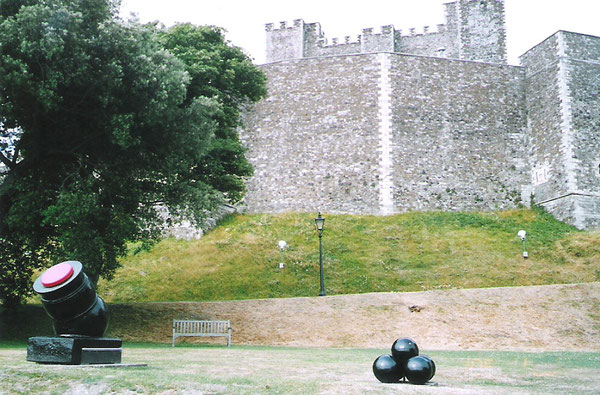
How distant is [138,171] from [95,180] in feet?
3.74

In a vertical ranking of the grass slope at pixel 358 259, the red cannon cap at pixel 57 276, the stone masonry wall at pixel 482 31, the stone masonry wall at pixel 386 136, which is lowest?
the grass slope at pixel 358 259

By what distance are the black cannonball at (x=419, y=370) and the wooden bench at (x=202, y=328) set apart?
318 inches

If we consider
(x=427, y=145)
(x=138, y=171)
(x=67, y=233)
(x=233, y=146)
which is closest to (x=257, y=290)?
(x=233, y=146)

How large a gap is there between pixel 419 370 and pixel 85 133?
33.7ft

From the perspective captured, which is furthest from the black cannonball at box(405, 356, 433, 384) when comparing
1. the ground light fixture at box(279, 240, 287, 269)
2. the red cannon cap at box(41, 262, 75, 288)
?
the ground light fixture at box(279, 240, 287, 269)

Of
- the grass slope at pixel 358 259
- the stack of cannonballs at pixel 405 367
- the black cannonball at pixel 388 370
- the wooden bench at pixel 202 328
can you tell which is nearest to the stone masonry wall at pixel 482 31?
the grass slope at pixel 358 259

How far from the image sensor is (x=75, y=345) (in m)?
5.85

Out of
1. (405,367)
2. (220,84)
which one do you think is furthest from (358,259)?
(405,367)

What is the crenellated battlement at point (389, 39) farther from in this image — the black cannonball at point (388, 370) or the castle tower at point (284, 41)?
the black cannonball at point (388, 370)

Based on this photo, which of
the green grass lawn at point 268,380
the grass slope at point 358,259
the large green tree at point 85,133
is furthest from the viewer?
the grass slope at point 358,259

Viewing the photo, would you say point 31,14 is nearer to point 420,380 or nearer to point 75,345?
point 75,345

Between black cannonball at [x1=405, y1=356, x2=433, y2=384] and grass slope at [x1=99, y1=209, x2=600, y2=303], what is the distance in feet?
42.6

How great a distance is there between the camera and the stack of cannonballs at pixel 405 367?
5449mm

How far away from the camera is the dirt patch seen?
1250 cm
